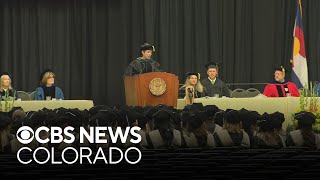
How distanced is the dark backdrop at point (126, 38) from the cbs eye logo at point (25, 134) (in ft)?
31.0

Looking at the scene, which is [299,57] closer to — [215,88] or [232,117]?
[215,88]

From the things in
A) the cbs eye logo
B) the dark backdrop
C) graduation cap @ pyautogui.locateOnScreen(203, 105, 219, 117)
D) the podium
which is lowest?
the cbs eye logo

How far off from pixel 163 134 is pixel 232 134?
29.0 inches

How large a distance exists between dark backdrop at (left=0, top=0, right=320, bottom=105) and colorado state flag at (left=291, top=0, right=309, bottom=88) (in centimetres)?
119

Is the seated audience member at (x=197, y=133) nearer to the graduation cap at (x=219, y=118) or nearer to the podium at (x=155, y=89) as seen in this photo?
the graduation cap at (x=219, y=118)

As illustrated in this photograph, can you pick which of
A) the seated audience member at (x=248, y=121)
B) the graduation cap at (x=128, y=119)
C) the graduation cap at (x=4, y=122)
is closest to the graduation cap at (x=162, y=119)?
the graduation cap at (x=128, y=119)

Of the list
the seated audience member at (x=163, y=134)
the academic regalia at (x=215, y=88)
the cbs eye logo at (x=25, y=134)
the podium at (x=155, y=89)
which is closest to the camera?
the cbs eye logo at (x=25, y=134)

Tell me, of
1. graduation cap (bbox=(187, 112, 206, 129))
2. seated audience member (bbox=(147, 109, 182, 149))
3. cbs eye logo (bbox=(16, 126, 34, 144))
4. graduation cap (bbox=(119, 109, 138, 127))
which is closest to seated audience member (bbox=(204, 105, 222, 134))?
graduation cap (bbox=(187, 112, 206, 129))

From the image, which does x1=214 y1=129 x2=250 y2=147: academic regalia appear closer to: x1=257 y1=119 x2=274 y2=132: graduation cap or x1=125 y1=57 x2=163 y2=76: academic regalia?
x1=257 y1=119 x2=274 y2=132: graduation cap

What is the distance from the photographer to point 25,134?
7070mm

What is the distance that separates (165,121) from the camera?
746 cm

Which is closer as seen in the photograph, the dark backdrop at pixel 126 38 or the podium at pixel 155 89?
the podium at pixel 155 89

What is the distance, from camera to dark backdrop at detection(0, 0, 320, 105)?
54.3 ft

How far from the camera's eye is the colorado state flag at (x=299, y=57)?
1455 cm
